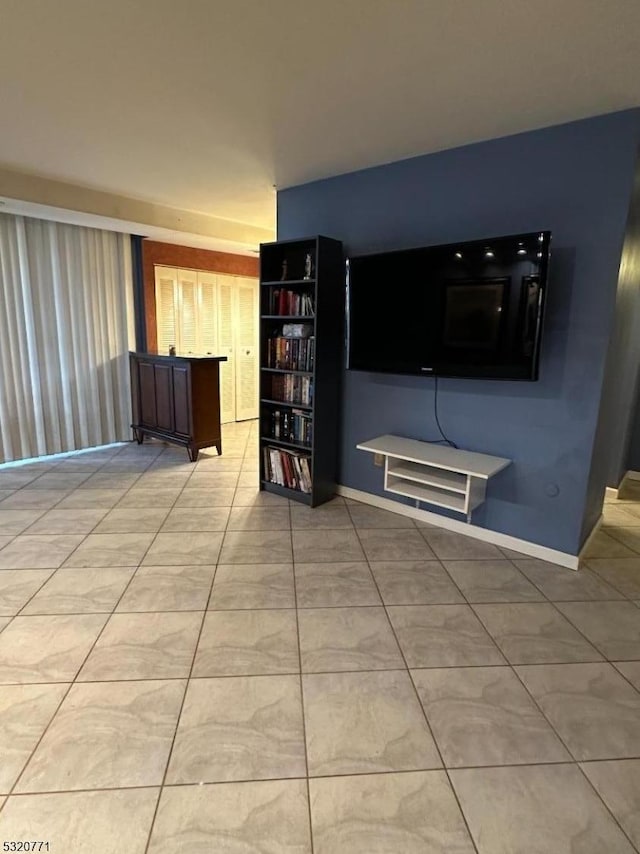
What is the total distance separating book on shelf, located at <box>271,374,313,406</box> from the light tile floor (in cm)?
100

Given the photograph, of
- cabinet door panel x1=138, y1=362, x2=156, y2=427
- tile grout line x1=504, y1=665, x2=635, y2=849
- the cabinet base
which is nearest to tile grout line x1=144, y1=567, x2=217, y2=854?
tile grout line x1=504, y1=665, x2=635, y2=849

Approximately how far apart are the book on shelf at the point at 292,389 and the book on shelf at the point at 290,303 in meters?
0.48

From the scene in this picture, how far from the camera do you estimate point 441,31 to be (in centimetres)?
171

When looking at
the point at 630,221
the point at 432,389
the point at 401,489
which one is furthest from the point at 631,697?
the point at 630,221

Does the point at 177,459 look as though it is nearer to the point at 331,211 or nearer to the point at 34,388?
the point at 34,388

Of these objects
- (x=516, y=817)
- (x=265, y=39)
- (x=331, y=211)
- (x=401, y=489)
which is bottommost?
(x=516, y=817)

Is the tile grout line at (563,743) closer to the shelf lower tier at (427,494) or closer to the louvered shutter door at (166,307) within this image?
the shelf lower tier at (427,494)

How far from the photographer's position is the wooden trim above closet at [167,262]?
5.12 metres

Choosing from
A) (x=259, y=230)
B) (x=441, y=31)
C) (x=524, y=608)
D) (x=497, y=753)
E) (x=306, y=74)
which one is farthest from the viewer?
(x=259, y=230)

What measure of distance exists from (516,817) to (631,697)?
0.77 meters

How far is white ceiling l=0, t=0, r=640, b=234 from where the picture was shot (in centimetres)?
164

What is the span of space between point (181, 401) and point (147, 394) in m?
0.62

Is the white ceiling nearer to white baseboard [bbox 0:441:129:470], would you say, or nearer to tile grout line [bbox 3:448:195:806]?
tile grout line [bbox 3:448:195:806]

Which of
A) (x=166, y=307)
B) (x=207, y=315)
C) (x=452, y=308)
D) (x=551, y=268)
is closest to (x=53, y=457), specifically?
(x=166, y=307)
